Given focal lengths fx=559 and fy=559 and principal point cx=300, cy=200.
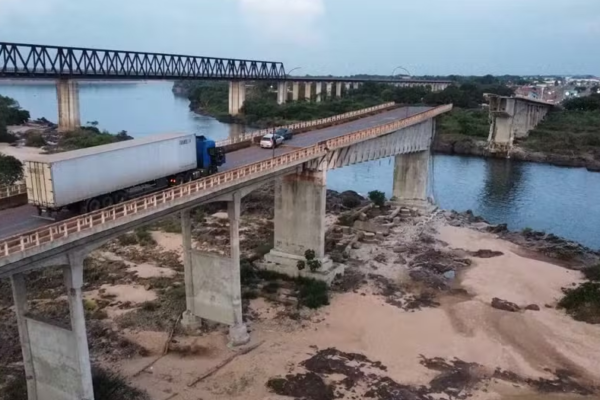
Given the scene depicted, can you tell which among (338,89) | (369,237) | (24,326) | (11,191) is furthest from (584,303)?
(338,89)

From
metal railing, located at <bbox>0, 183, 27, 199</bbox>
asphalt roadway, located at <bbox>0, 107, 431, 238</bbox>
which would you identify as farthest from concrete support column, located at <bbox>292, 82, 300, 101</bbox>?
metal railing, located at <bbox>0, 183, 27, 199</bbox>

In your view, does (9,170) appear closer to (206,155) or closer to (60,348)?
(206,155)

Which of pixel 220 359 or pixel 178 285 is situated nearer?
pixel 220 359

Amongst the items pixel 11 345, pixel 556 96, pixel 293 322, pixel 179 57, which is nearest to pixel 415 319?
pixel 293 322

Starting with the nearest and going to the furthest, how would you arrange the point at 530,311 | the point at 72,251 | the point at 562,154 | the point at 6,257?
the point at 6,257 → the point at 72,251 → the point at 530,311 → the point at 562,154

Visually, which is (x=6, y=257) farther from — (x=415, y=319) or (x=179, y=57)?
(x=179, y=57)

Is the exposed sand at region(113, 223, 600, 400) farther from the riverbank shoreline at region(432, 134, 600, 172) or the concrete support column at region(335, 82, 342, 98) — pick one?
the concrete support column at region(335, 82, 342, 98)
